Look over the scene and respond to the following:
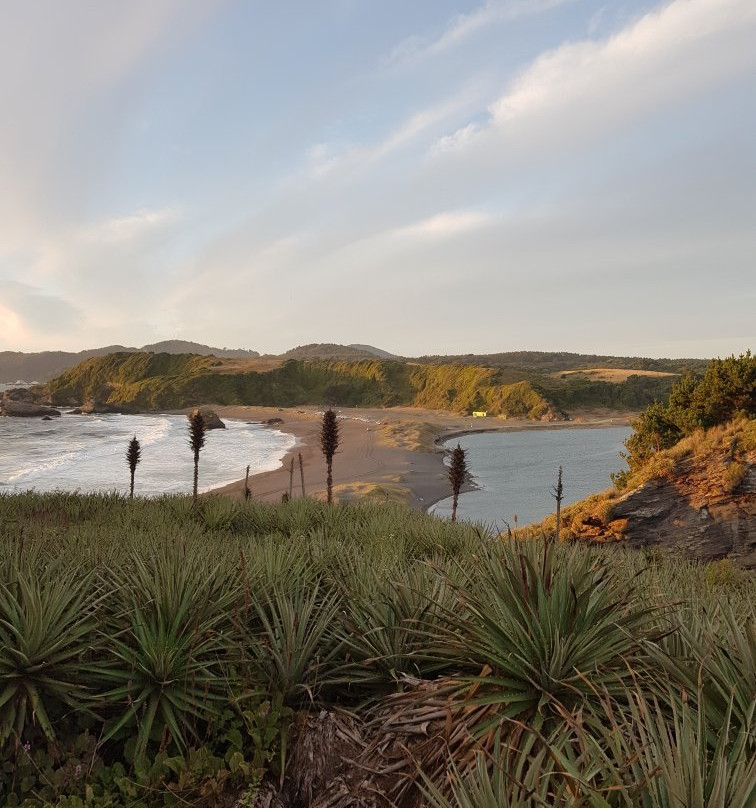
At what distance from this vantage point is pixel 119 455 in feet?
164

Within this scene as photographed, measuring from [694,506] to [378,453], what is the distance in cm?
3902

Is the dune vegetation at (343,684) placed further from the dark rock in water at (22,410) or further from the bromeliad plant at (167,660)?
the dark rock in water at (22,410)

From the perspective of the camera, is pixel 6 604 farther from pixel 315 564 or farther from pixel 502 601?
pixel 502 601

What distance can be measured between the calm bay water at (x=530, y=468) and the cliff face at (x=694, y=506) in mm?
3763

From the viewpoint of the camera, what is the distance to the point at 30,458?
48.6 metres

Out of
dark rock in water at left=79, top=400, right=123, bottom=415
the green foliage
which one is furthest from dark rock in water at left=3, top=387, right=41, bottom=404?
the green foliage

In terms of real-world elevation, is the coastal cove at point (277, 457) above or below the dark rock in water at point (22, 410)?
below

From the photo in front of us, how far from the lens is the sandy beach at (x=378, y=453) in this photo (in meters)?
34.7

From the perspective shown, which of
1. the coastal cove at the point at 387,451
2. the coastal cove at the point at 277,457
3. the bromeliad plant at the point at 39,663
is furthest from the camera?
the coastal cove at the point at 277,457

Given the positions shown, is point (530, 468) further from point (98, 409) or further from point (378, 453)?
point (98, 409)

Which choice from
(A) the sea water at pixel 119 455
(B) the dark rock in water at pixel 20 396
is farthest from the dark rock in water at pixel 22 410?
(B) the dark rock in water at pixel 20 396

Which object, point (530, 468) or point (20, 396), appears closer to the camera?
point (530, 468)

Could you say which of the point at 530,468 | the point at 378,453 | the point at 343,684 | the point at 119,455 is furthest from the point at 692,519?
the point at 119,455

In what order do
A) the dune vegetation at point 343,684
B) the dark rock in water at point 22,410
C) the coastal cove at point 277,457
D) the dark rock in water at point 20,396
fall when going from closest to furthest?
the dune vegetation at point 343,684, the coastal cove at point 277,457, the dark rock in water at point 22,410, the dark rock in water at point 20,396
